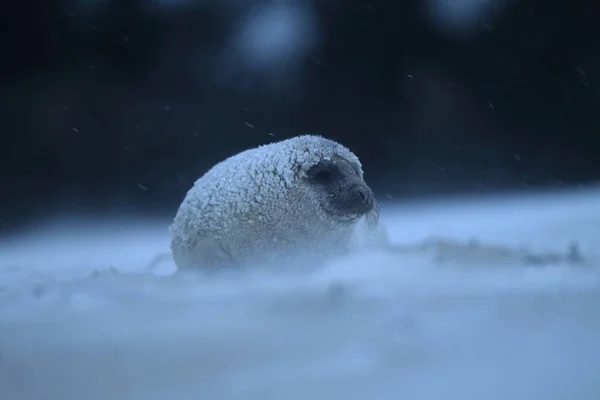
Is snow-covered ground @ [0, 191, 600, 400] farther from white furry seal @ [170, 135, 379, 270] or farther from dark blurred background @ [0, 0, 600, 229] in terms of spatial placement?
dark blurred background @ [0, 0, 600, 229]

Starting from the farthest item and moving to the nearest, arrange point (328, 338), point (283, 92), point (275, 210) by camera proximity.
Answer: point (283, 92)
point (275, 210)
point (328, 338)

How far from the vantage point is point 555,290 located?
23.0 inches

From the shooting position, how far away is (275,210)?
1423 mm

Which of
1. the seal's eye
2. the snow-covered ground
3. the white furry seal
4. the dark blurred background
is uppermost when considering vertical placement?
the dark blurred background

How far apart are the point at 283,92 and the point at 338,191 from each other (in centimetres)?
54

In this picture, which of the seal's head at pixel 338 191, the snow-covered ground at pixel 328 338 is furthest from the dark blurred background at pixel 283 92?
the snow-covered ground at pixel 328 338

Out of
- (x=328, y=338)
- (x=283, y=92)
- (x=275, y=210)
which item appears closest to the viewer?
(x=328, y=338)

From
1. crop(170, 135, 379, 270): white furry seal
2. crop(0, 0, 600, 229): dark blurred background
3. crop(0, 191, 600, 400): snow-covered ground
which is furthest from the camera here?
crop(0, 0, 600, 229): dark blurred background

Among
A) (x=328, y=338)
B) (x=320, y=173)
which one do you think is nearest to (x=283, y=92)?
(x=320, y=173)

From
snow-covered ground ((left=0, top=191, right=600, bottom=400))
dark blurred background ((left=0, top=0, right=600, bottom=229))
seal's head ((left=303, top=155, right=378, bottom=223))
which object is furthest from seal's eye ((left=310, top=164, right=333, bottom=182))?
snow-covered ground ((left=0, top=191, right=600, bottom=400))

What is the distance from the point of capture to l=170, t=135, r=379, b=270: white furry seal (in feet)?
4.56

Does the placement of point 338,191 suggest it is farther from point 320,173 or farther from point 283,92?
point 283,92

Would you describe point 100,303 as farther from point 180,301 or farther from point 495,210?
point 495,210

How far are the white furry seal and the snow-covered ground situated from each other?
626mm
